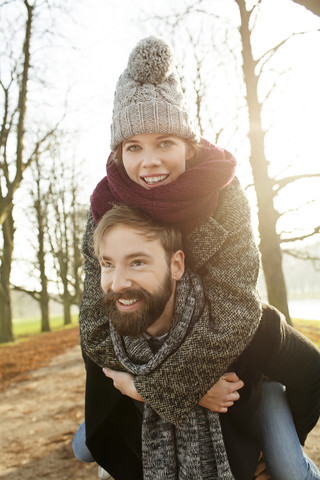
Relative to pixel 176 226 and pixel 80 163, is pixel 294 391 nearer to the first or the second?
pixel 176 226

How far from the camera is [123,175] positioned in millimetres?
2092

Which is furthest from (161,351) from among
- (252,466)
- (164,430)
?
(252,466)

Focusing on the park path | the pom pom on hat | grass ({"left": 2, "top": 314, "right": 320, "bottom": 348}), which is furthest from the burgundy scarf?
grass ({"left": 2, "top": 314, "right": 320, "bottom": 348})

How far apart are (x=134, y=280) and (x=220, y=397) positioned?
28.2 inches

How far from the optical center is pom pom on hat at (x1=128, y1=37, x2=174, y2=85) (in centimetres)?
202

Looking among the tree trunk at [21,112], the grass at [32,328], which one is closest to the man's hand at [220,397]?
the tree trunk at [21,112]

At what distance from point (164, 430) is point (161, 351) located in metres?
0.47

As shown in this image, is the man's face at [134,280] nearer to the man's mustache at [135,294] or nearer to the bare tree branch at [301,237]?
the man's mustache at [135,294]

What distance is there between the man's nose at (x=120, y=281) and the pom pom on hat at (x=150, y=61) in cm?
110

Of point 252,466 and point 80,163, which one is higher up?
point 80,163

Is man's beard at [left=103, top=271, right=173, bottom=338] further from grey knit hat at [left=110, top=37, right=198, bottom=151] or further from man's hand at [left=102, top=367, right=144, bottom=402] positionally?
grey knit hat at [left=110, top=37, right=198, bottom=151]

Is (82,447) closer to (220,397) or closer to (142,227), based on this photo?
(220,397)

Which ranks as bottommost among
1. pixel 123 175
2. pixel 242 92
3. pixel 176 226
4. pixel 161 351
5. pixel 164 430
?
pixel 164 430

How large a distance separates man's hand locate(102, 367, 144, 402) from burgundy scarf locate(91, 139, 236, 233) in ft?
2.74
